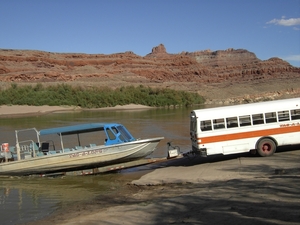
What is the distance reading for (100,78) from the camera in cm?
12162

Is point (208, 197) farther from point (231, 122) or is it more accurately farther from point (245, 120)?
point (245, 120)

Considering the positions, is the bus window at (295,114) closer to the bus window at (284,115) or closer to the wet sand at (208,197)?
the bus window at (284,115)

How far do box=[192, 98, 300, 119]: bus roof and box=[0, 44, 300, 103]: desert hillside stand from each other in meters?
87.6

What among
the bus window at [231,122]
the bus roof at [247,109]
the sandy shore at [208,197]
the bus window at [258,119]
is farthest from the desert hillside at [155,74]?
the sandy shore at [208,197]

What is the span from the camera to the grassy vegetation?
241ft

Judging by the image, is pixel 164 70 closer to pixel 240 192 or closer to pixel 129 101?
pixel 129 101

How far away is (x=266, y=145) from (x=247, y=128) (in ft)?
3.50

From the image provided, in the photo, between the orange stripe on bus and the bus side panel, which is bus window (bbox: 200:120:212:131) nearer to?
the orange stripe on bus

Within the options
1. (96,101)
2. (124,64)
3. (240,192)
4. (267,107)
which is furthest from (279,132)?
(124,64)

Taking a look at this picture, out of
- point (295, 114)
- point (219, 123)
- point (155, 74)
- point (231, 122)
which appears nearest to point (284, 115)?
point (295, 114)

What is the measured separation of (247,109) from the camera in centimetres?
1494

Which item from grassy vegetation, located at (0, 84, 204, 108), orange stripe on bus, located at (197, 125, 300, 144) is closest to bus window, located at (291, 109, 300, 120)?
orange stripe on bus, located at (197, 125, 300, 144)

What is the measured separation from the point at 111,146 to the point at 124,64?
138983mm

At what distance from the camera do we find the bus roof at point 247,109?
14812mm
